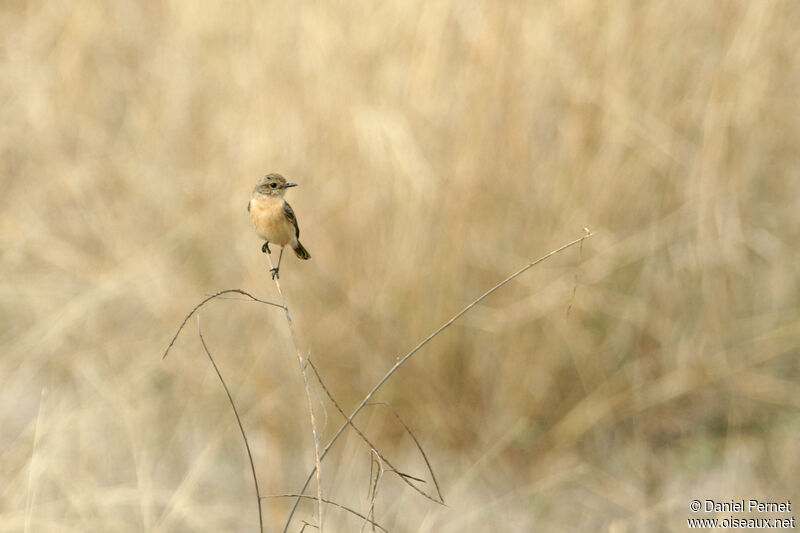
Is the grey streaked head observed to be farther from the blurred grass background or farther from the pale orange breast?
the blurred grass background

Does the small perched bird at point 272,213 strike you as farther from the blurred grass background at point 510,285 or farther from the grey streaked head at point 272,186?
the blurred grass background at point 510,285

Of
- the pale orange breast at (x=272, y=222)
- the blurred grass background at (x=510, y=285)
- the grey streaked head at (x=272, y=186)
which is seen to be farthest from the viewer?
the blurred grass background at (x=510, y=285)

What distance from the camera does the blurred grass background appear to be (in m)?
3.41

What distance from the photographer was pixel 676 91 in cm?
357

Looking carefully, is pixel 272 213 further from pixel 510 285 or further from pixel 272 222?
pixel 510 285

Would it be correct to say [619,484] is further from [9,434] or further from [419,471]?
[9,434]

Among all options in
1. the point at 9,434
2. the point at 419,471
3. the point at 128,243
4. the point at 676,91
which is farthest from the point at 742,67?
the point at 9,434

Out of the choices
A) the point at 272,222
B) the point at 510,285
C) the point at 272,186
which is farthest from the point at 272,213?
the point at 510,285

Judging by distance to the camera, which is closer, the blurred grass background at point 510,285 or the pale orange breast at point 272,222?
the pale orange breast at point 272,222

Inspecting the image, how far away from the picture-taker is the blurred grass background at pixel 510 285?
341 centimetres

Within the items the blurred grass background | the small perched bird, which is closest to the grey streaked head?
the small perched bird

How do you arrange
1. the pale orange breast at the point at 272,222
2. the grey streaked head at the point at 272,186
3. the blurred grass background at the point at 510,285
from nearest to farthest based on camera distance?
the pale orange breast at the point at 272,222
the grey streaked head at the point at 272,186
the blurred grass background at the point at 510,285

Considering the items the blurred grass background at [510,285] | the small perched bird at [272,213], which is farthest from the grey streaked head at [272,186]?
the blurred grass background at [510,285]

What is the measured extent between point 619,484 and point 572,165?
3.59ft
